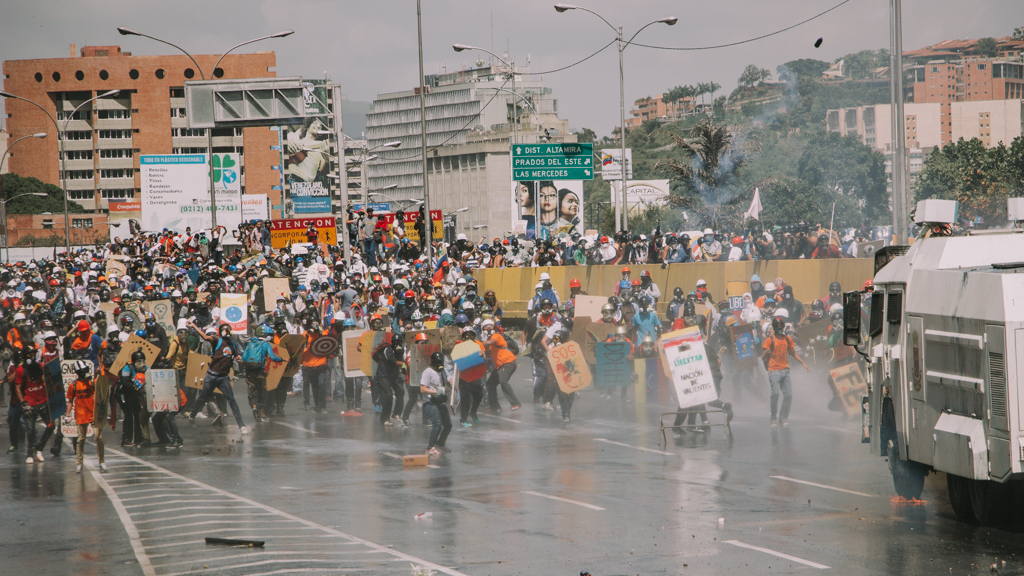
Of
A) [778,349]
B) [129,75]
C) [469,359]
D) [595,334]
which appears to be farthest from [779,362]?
[129,75]

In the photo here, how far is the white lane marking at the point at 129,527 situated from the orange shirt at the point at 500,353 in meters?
7.41

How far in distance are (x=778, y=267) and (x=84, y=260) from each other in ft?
96.4

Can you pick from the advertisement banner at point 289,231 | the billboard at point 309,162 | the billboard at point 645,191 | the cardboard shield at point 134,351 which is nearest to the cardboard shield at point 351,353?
the cardboard shield at point 134,351

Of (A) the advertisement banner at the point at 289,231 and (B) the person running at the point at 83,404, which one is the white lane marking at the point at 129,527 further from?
(A) the advertisement banner at the point at 289,231

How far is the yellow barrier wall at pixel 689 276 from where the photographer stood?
23.0 m

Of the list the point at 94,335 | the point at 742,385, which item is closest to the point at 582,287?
the point at 742,385

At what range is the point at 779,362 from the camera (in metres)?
16.8

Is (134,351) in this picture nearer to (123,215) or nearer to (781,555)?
(781,555)

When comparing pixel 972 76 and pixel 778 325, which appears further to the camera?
pixel 972 76

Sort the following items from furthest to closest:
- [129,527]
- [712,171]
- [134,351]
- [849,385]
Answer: [712,171], [134,351], [849,385], [129,527]

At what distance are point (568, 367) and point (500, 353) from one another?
1.52 m

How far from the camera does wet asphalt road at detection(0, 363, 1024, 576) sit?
9047 mm

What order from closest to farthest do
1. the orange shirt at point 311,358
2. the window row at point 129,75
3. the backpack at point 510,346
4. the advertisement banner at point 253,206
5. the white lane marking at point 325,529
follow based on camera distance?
1. the white lane marking at point 325,529
2. the backpack at point 510,346
3. the orange shirt at point 311,358
4. the advertisement banner at point 253,206
5. the window row at point 129,75

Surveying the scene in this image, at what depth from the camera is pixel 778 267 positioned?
23625 millimetres
